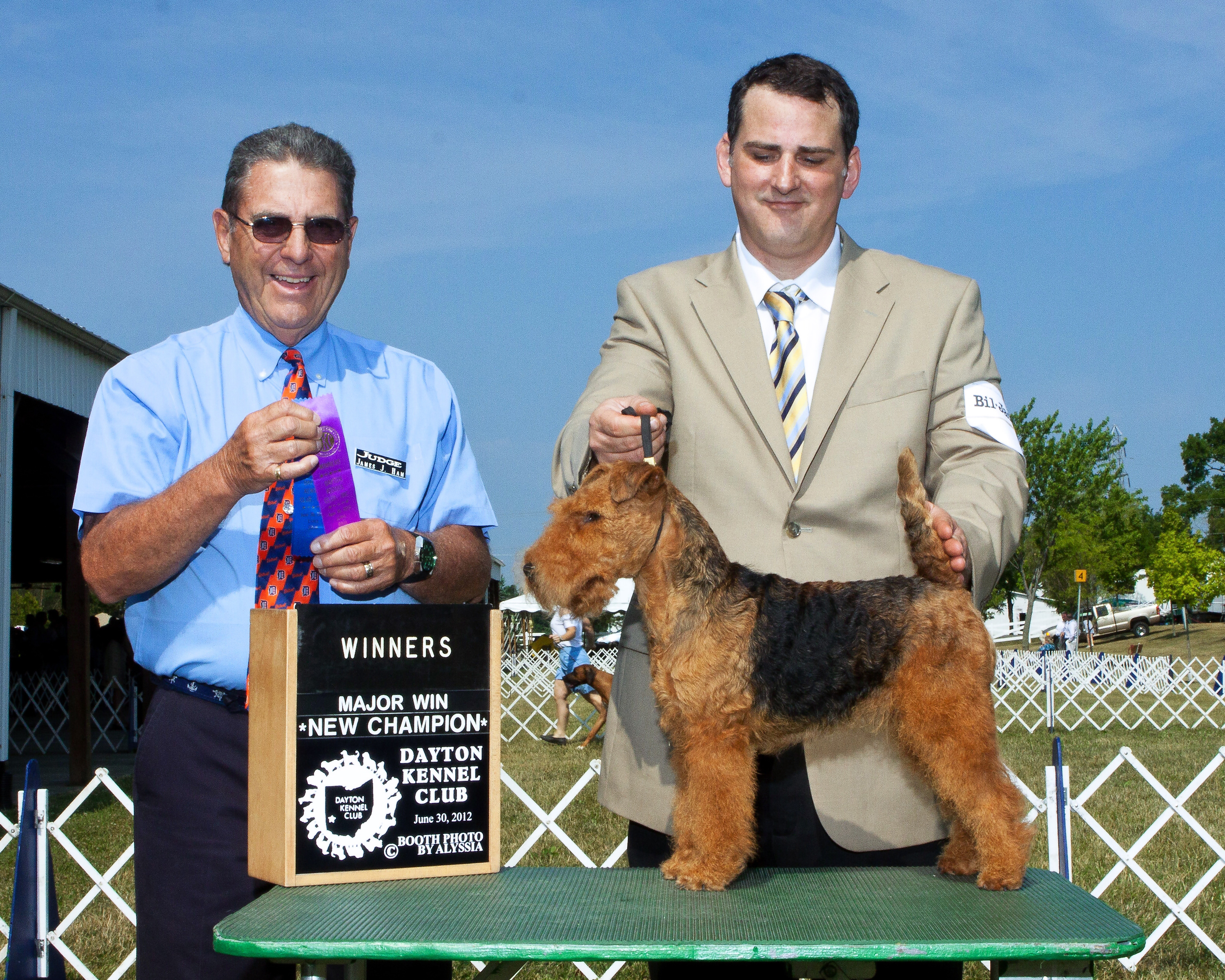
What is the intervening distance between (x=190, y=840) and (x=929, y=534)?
5.57 ft

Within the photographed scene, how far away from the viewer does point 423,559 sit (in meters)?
2.31

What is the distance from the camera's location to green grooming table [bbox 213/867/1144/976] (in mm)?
1753

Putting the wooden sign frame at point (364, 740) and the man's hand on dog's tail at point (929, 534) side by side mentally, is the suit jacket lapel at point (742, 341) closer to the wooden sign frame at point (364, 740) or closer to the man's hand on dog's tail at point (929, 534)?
the man's hand on dog's tail at point (929, 534)

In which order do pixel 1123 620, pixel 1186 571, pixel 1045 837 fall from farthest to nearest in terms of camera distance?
pixel 1123 620 < pixel 1186 571 < pixel 1045 837

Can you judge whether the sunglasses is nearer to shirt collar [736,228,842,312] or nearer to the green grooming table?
shirt collar [736,228,842,312]

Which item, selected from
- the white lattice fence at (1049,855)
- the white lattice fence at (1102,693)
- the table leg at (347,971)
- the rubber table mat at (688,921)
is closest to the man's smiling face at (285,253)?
the rubber table mat at (688,921)

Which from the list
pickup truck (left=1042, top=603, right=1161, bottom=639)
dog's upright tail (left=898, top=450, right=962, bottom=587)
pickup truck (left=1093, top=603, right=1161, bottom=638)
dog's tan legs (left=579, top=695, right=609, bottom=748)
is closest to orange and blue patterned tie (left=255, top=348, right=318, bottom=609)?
dog's upright tail (left=898, top=450, right=962, bottom=587)

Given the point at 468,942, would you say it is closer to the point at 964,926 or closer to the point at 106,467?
the point at 964,926

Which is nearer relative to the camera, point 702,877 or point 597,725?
point 702,877

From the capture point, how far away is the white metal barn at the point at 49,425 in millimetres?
8383

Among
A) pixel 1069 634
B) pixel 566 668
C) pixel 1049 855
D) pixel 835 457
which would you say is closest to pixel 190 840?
pixel 835 457

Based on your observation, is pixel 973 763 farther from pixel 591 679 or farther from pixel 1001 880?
pixel 591 679

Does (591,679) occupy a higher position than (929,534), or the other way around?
(929,534)

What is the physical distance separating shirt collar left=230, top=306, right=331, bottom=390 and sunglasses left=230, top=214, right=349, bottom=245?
8.8 inches
